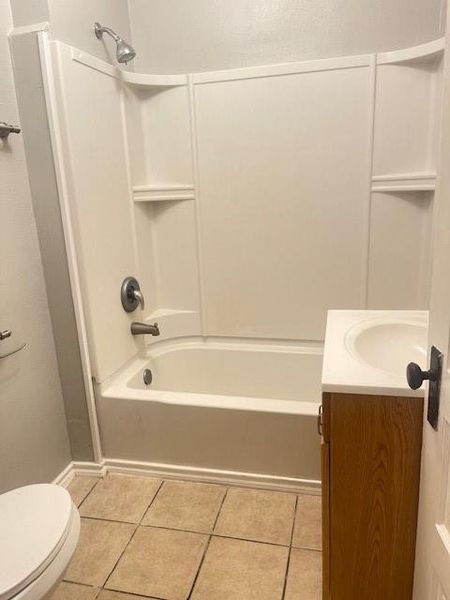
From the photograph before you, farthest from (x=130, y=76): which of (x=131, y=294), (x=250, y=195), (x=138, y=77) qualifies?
(x=131, y=294)

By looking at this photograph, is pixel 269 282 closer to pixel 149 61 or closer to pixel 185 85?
pixel 185 85

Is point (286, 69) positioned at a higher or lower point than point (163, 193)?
higher

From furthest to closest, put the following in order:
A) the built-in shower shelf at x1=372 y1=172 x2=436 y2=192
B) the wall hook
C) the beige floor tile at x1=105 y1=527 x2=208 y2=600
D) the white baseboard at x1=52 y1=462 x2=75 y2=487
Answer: the built-in shower shelf at x1=372 y1=172 x2=436 y2=192 → the white baseboard at x1=52 y1=462 x2=75 y2=487 → the wall hook → the beige floor tile at x1=105 y1=527 x2=208 y2=600

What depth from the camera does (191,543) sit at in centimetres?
174

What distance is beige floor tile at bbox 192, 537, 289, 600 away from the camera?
152cm

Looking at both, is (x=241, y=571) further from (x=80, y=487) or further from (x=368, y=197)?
(x=368, y=197)

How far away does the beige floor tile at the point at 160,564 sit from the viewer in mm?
1556

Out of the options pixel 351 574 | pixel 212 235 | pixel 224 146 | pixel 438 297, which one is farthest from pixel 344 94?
pixel 351 574

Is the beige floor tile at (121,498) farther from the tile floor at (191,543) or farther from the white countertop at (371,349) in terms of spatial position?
the white countertop at (371,349)

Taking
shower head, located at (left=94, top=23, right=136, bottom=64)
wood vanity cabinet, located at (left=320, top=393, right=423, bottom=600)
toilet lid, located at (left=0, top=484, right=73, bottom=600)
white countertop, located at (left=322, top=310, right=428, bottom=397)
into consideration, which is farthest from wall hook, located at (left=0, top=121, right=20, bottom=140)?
wood vanity cabinet, located at (left=320, top=393, right=423, bottom=600)

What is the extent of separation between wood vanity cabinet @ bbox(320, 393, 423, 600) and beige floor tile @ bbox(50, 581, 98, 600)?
0.85 m

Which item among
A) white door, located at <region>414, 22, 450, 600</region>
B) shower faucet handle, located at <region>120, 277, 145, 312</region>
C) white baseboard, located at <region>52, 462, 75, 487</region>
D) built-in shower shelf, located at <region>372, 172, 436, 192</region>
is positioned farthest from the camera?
shower faucet handle, located at <region>120, 277, 145, 312</region>

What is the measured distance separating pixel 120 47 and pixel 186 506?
2.11 m

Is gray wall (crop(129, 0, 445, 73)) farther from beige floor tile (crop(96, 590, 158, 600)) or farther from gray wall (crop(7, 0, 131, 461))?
beige floor tile (crop(96, 590, 158, 600))
